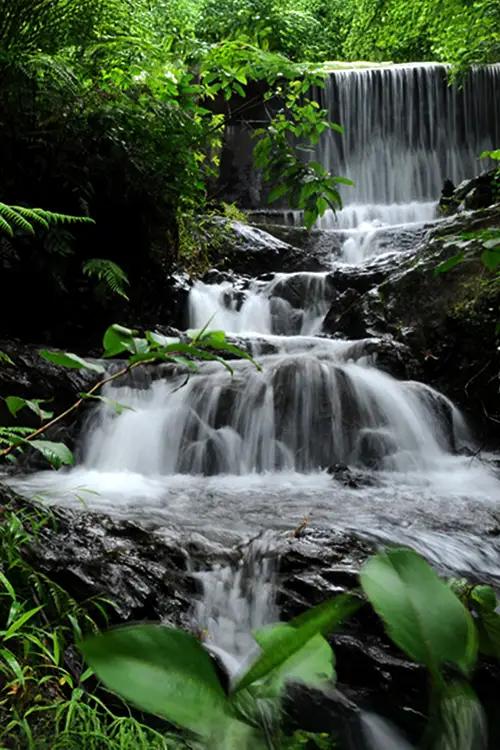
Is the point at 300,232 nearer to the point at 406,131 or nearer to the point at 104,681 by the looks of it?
the point at 406,131

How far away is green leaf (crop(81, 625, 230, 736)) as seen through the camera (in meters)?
0.24

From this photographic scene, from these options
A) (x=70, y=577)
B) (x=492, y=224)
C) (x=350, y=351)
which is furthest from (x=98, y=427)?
(x=492, y=224)

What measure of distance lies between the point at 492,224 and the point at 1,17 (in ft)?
16.0

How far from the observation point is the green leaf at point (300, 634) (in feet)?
0.88

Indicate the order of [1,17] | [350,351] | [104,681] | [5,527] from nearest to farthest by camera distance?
1. [104,681]
2. [5,527]
3. [1,17]
4. [350,351]

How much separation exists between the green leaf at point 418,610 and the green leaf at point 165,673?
0.08 metres

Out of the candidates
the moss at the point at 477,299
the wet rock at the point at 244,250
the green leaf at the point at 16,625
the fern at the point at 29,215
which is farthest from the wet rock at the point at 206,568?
the wet rock at the point at 244,250

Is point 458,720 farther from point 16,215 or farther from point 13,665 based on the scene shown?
point 16,215

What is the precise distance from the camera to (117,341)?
3.36ft

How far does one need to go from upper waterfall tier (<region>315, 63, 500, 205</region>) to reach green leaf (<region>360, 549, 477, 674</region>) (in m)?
14.0

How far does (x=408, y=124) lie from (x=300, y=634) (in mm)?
15376

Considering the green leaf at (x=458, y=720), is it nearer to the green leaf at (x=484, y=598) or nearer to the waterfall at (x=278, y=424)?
the green leaf at (x=484, y=598)

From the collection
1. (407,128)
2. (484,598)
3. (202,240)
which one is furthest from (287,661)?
(407,128)

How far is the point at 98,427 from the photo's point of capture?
5.11 meters
